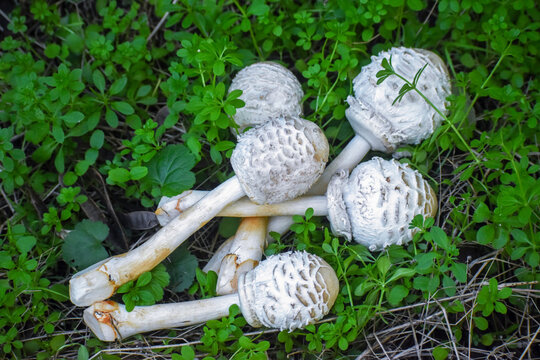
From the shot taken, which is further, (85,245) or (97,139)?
(97,139)

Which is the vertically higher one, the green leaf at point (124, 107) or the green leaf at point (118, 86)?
the green leaf at point (118, 86)

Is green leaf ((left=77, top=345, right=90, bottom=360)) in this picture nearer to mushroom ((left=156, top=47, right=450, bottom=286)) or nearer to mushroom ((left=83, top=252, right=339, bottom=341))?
mushroom ((left=83, top=252, right=339, bottom=341))

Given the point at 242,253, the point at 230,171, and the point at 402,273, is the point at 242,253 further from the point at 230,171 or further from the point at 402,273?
the point at 402,273

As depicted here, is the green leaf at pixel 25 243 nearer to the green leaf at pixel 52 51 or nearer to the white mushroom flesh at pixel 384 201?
the green leaf at pixel 52 51

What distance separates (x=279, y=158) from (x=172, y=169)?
2.70ft

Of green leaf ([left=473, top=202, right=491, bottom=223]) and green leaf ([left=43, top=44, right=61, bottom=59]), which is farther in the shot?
green leaf ([left=43, top=44, right=61, bottom=59])

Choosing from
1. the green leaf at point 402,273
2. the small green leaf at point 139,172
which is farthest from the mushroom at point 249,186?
the green leaf at point 402,273

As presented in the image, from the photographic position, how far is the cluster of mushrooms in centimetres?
285

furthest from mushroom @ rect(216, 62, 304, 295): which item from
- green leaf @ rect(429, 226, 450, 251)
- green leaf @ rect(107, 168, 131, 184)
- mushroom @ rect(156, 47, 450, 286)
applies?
green leaf @ rect(429, 226, 450, 251)

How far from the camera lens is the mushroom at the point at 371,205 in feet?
9.71

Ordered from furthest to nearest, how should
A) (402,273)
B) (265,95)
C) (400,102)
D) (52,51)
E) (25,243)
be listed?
(52,51), (265,95), (400,102), (25,243), (402,273)

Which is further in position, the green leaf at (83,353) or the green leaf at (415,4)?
the green leaf at (415,4)

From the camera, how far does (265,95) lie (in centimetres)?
328

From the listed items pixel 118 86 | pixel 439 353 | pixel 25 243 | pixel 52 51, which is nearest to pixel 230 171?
pixel 118 86
